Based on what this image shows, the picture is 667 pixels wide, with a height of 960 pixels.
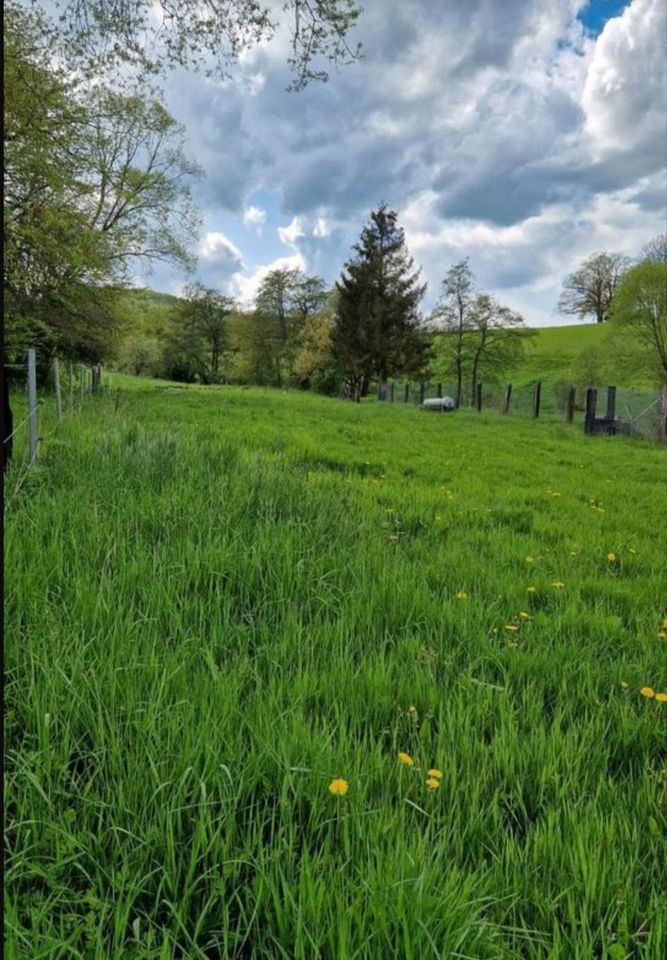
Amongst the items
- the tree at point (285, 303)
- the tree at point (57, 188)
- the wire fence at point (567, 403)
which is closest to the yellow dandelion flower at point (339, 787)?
the tree at point (57, 188)

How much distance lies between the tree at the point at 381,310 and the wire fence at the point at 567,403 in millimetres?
2470

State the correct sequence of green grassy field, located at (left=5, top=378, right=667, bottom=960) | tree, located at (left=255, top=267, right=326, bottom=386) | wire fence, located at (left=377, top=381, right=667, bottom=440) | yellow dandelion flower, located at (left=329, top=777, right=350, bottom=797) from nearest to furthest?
green grassy field, located at (left=5, top=378, right=667, bottom=960)
yellow dandelion flower, located at (left=329, top=777, right=350, bottom=797)
wire fence, located at (left=377, top=381, right=667, bottom=440)
tree, located at (left=255, top=267, right=326, bottom=386)

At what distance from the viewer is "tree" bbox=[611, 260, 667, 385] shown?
21.0 metres

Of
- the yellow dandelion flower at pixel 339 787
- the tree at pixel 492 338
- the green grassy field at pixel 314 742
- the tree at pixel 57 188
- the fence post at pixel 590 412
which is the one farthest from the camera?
the tree at pixel 492 338

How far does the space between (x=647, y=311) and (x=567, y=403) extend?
4.43 meters

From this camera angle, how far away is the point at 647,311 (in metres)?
21.2

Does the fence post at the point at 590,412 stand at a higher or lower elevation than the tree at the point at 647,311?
lower

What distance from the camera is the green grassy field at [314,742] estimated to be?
133cm

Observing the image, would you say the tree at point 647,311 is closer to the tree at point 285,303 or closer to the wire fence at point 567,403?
the wire fence at point 567,403

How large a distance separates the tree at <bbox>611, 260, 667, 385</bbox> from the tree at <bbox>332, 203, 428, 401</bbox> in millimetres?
17774

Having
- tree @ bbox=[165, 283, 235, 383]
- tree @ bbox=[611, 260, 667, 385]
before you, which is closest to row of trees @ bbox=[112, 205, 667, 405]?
tree @ bbox=[611, 260, 667, 385]

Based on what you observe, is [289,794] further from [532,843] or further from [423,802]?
[532,843]

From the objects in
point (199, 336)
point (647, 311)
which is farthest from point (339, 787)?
point (199, 336)

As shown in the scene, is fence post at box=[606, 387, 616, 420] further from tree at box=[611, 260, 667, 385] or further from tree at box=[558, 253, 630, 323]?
tree at box=[558, 253, 630, 323]
